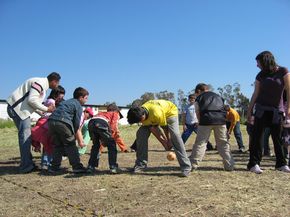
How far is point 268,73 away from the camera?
638 cm

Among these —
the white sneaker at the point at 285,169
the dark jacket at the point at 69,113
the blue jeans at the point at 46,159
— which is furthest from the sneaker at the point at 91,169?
the white sneaker at the point at 285,169

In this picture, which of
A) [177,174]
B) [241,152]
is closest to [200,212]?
[177,174]

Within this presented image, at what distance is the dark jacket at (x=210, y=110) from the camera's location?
650 centimetres

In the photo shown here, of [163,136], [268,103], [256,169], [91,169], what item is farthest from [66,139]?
[268,103]

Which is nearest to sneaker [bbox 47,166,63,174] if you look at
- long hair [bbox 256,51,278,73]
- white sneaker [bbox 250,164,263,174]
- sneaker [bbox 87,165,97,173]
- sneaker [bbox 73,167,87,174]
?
sneaker [bbox 73,167,87,174]

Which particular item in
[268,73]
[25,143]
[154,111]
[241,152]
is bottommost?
[241,152]

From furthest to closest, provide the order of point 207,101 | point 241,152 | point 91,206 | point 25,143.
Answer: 1. point 241,152
2. point 25,143
3. point 207,101
4. point 91,206

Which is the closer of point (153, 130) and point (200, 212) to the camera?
point (200, 212)

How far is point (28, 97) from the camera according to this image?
7.18 metres

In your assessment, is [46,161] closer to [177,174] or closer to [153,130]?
[153,130]

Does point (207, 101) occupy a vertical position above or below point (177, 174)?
above

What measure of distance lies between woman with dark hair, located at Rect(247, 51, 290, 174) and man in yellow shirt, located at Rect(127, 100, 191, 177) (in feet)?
4.22

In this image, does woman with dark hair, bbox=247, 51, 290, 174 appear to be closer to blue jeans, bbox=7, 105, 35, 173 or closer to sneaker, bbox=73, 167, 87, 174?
sneaker, bbox=73, 167, 87, 174

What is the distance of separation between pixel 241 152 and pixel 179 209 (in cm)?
698
